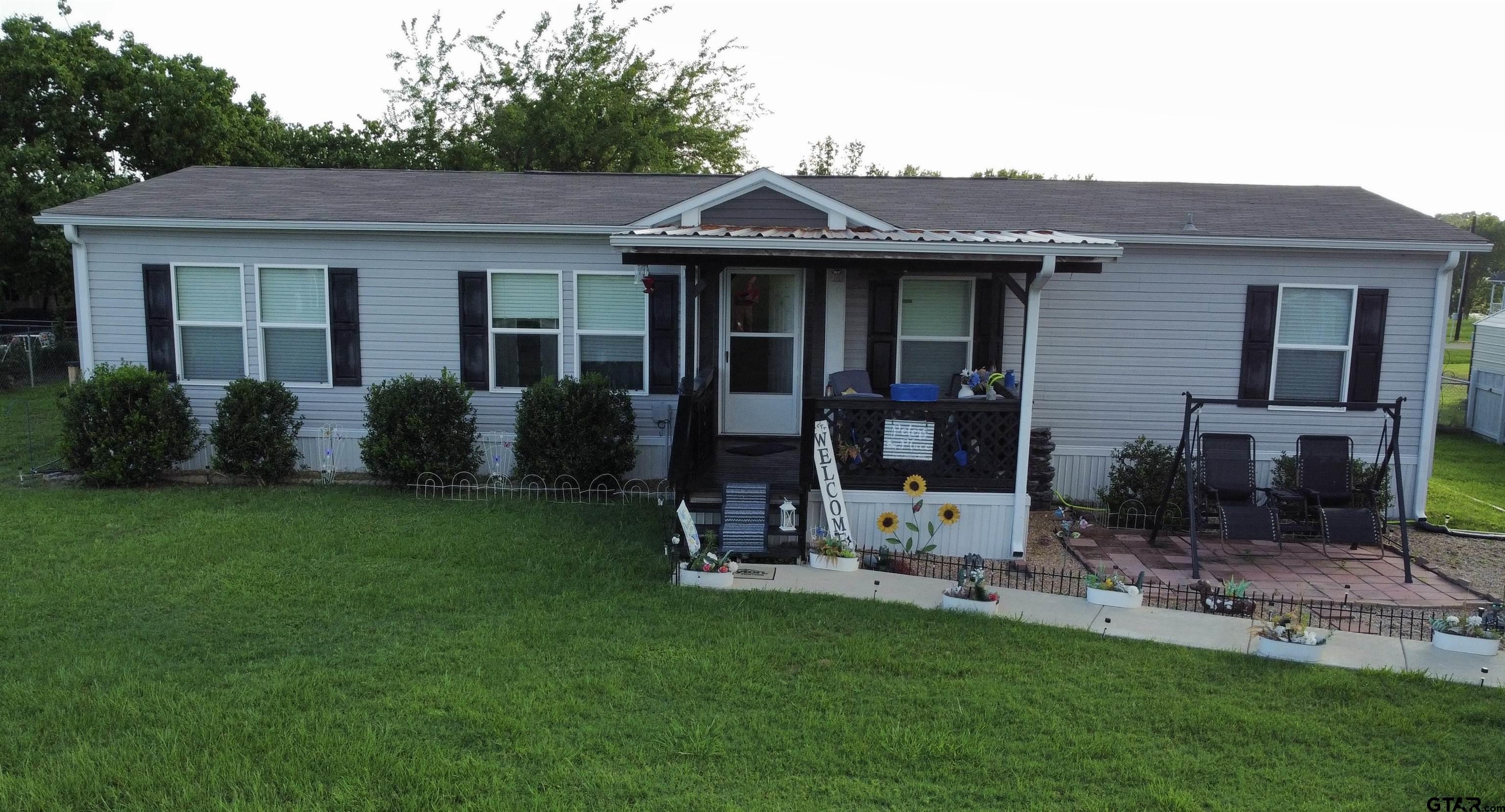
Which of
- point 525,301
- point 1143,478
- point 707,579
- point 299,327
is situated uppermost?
point 525,301

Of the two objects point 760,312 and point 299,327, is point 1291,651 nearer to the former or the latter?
point 760,312

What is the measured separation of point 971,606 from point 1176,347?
5006mm

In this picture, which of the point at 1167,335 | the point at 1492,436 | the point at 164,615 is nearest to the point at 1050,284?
the point at 1167,335

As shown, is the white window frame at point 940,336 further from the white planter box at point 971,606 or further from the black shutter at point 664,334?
the white planter box at point 971,606

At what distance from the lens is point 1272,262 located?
9523 millimetres

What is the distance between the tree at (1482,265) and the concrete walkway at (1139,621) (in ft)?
196

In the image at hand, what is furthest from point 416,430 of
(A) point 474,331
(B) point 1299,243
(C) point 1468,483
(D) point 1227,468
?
(C) point 1468,483

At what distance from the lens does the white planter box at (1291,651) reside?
5.42 meters

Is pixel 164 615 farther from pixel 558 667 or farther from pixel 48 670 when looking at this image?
pixel 558 667

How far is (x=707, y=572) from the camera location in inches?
260

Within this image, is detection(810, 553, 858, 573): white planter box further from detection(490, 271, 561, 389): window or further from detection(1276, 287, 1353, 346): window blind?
detection(1276, 287, 1353, 346): window blind

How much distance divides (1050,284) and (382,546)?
686 centimetres

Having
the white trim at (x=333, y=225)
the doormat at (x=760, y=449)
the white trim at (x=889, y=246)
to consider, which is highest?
the white trim at (x=333, y=225)

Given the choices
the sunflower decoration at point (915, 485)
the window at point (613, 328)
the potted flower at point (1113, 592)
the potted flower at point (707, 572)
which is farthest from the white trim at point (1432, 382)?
the window at point (613, 328)
